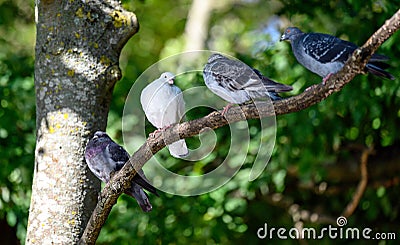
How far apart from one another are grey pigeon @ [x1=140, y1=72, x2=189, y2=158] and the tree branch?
0.05m

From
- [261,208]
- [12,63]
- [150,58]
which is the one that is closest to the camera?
[12,63]

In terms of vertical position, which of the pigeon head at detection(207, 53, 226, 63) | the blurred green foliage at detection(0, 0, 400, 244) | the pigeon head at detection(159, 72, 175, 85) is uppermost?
the pigeon head at detection(207, 53, 226, 63)

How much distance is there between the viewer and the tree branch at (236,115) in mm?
1742

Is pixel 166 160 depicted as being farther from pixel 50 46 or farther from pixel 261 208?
pixel 50 46

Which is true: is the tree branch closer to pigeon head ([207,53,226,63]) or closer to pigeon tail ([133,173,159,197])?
pigeon tail ([133,173,159,197])

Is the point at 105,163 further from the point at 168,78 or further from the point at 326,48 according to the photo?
the point at 326,48

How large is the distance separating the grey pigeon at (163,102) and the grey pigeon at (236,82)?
13cm

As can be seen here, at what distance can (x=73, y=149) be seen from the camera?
2275mm

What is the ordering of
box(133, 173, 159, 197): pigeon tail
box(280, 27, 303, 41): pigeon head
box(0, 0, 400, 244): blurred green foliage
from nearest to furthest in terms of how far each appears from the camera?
1. box(133, 173, 159, 197): pigeon tail
2. box(280, 27, 303, 41): pigeon head
3. box(0, 0, 400, 244): blurred green foliage

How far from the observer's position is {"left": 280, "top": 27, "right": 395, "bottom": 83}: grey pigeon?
2033 mm

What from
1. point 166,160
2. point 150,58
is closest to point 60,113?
point 166,160

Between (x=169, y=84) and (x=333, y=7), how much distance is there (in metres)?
2.90

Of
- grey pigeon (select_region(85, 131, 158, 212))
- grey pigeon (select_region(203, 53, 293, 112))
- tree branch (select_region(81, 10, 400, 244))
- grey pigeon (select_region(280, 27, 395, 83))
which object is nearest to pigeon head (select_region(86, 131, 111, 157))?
grey pigeon (select_region(85, 131, 158, 212))

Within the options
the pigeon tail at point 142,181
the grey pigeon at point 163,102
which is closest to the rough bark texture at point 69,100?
the pigeon tail at point 142,181
